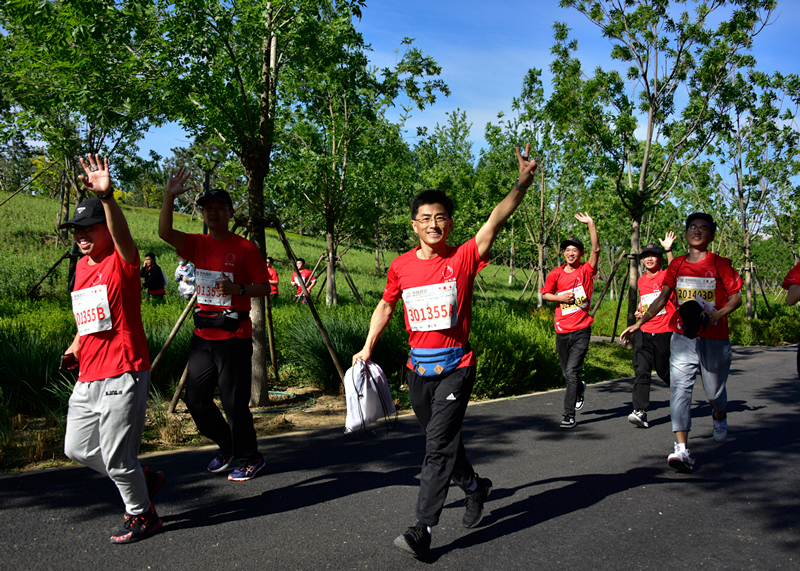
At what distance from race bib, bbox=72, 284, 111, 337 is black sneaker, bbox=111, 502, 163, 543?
3.64ft

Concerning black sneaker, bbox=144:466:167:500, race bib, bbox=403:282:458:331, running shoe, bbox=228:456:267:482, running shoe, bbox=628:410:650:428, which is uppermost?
race bib, bbox=403:282:458:331

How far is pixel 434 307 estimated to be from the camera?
10.8 ft

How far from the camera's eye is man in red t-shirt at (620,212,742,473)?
462 centimetres

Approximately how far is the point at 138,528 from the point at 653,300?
5575 mm

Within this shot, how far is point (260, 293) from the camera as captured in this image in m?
4.22

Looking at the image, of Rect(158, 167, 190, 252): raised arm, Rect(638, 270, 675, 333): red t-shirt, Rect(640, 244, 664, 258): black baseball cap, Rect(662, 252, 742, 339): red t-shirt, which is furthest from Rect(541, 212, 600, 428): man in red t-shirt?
Rect(158, 167, 190, 252): raised arm

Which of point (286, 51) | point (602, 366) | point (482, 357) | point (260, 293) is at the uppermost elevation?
point (286, 51)

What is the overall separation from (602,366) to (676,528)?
280 inches

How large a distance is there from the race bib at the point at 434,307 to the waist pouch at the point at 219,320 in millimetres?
1510

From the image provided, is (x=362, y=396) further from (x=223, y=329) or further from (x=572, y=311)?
(x=572, y=311)

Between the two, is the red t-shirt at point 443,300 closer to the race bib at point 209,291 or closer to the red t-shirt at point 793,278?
the race bib at point 209,291

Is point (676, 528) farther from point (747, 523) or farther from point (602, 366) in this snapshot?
point (602, 366)

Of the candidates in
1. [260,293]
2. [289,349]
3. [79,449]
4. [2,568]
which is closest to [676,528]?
[260,293]

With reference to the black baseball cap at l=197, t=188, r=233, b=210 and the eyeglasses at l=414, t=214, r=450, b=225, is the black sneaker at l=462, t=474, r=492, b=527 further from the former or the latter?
the black baseball cap at l=197, t=188, r=233, b=210
